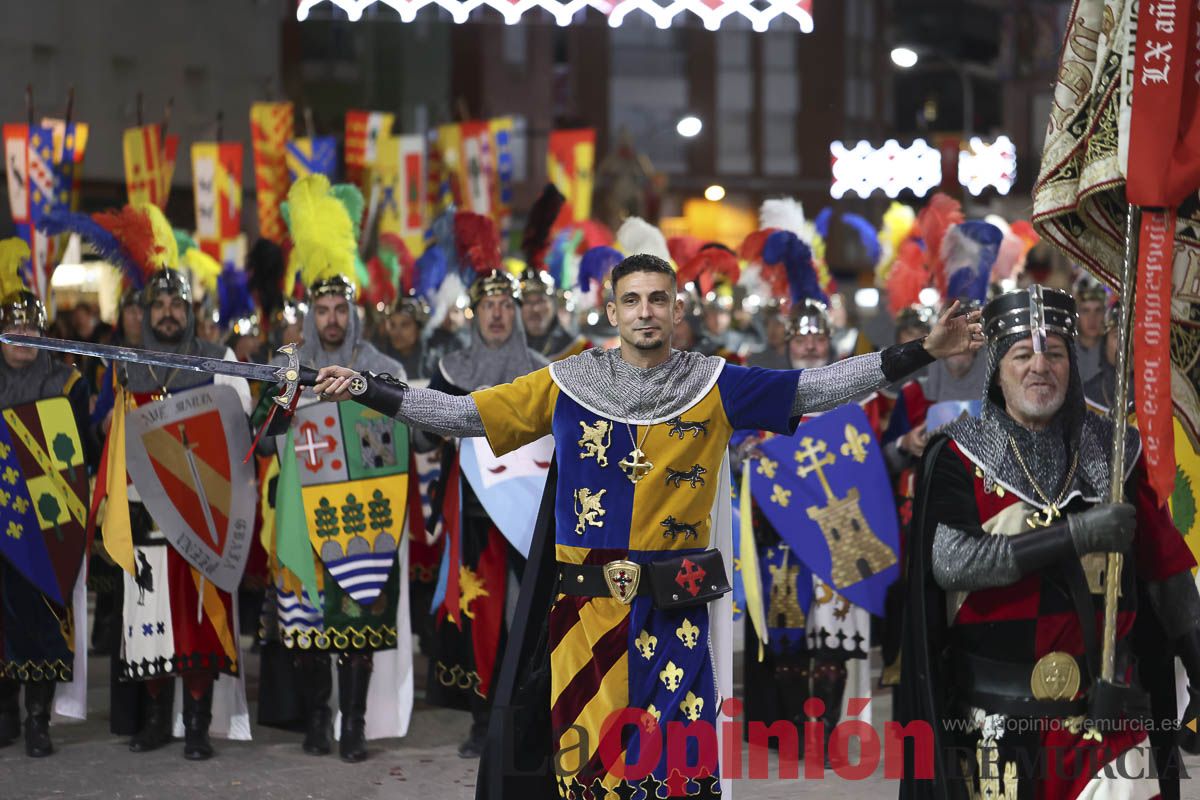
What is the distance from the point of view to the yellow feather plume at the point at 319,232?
752 cm

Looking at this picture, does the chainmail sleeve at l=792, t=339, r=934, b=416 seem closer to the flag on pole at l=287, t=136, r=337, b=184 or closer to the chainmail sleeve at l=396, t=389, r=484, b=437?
the chainmail sleeve at l=396, t=389, r=484, b=437

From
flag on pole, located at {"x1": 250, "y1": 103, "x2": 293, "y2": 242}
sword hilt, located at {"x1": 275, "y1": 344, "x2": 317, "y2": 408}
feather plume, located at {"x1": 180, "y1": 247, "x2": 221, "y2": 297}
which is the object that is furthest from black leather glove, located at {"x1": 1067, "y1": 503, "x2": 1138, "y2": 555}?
flag on pole, located at {"x1": 250, "y1": 103, "x2": 293, "y2": 242}

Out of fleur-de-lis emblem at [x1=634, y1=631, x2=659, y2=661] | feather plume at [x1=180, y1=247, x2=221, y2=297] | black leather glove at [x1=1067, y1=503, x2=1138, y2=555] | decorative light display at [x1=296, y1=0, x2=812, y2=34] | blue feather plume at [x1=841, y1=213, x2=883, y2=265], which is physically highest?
decorative light display at [x1=296, y1=0, x2=812, y2=34]

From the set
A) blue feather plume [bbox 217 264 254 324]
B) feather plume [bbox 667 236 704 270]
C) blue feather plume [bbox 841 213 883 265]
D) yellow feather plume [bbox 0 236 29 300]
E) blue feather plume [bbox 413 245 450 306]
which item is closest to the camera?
yellow feather plume [bbox 0 236 29 300]

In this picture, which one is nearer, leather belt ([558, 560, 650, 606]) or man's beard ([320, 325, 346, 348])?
leather belt ([558, 560, 650, 606])

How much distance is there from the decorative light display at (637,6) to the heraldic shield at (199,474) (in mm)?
3130

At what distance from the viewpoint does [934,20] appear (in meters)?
49.2

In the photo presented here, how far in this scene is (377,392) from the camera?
4574mm

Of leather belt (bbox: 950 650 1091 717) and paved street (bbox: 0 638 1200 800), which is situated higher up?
leather belt (bbox: 950 650 1091 717)

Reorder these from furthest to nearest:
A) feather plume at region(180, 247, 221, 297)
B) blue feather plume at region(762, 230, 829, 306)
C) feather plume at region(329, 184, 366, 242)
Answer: feather plume at region(180, 247, 221, 297), blue feather plume at region(762, 230, 829, 306), feather plume at region(329, 184, 366, 242)

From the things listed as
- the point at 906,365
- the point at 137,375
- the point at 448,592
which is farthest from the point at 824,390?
the point at 137,375

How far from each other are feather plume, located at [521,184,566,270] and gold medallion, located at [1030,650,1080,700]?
21.4ft

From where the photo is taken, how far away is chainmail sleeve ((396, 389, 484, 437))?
4.60m

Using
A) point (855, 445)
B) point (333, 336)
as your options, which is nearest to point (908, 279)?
point (855, 445)
